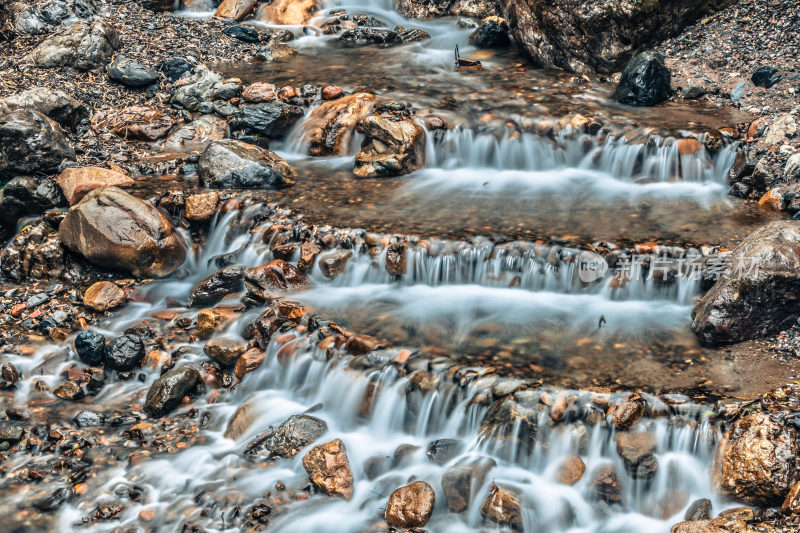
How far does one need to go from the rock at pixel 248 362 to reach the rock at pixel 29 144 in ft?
15.4

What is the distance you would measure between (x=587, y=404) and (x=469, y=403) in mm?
999

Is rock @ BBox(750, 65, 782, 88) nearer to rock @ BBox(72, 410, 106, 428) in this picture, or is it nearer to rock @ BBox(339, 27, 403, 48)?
rock @ BBox(339, 27, 403, 48)

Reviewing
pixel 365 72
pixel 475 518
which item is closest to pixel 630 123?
pixel 365 72

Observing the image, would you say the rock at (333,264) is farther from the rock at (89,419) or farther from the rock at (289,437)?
the rock at (89,419)

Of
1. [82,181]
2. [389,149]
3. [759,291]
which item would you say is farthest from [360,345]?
[82,181]

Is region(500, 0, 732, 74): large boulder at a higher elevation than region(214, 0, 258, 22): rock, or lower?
lower

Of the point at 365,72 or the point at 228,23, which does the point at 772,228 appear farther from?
the point at 228,23

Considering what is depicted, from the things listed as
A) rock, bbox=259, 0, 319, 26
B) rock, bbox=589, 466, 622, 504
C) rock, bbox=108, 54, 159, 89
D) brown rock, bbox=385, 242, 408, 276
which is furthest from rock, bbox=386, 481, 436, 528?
rock, bbox=259, 0, 319, 26

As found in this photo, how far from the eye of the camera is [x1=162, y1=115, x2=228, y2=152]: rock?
34.7ft

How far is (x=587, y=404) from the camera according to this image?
5.41 m

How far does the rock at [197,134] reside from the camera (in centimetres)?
1059

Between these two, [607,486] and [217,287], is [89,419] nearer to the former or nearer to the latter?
[217,287]

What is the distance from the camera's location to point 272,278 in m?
7.62

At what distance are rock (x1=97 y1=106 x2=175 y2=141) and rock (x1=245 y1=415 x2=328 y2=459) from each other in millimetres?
6542
